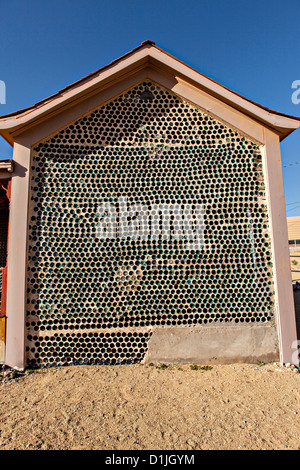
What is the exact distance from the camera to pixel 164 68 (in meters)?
6.02

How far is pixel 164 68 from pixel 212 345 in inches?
224

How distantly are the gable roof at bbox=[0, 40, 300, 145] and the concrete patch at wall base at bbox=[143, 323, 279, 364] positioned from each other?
4190 millimetres

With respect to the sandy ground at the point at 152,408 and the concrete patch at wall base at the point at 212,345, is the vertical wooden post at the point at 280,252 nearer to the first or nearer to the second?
the concrete patch at wall base at the point at 212,345

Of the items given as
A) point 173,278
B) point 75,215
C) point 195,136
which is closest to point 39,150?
point 75,215

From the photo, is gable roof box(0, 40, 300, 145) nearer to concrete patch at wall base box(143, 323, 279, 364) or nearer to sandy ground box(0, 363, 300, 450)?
Answer: concrete patch at wall base box(143, 323, 279, 364)

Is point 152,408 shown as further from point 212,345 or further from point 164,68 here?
point 164,68

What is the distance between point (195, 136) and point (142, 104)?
51.7 inches

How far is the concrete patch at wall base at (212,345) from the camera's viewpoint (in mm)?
5492

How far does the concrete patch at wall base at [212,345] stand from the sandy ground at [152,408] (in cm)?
19

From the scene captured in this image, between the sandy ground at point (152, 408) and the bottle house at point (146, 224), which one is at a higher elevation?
the bottle house at point (146, 224)

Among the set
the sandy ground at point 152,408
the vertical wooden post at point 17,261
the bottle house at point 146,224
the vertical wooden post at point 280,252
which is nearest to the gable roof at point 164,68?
the bottle house at point 146,224

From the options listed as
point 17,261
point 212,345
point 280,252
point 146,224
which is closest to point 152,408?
point 212,345

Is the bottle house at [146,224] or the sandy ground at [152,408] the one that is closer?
the sandy ground at [152,408]

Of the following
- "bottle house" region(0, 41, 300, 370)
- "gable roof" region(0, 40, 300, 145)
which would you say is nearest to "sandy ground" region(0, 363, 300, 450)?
"bottle house" region(0, 41, 300, 370)
